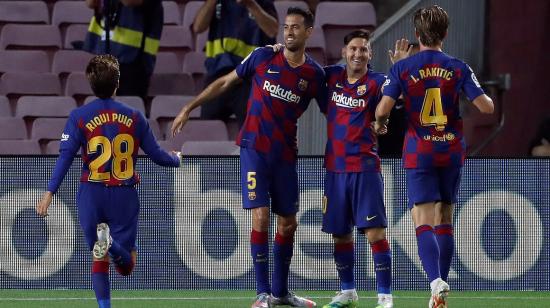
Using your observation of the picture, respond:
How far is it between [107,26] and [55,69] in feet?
4.14

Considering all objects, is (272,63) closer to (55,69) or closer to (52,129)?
(52,129)

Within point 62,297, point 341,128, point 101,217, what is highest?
point 341,128

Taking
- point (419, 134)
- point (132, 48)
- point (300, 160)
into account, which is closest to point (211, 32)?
point (132, 48)

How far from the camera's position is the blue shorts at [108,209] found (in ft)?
29.1

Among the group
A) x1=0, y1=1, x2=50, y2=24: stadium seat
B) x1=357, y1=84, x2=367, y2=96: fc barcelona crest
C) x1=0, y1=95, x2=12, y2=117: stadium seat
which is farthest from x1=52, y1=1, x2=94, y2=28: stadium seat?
x1=357, y1=84, x2=367, y2=96: fc barcelona crest

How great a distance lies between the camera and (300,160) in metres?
11.1

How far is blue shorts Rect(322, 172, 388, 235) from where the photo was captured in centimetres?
950

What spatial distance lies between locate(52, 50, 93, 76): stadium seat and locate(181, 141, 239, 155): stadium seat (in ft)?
7.48

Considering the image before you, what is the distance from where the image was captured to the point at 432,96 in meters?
9.06

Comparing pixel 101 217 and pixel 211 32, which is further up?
pixel 211 32

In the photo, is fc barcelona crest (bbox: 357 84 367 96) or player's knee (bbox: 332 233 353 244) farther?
player's knee (bbox: 332 233 353 244)

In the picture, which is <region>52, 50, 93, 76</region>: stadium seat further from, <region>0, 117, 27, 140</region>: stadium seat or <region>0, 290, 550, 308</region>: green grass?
<region>0, 290, 550, 308</region>: green grass

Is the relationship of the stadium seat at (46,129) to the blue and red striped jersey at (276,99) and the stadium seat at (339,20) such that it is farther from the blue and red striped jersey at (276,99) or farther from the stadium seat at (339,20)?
the blue and red striped jersey at (276,99)

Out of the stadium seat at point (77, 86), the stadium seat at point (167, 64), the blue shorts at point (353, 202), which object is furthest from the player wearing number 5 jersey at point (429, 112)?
the stadium seat at point (167, 64)
